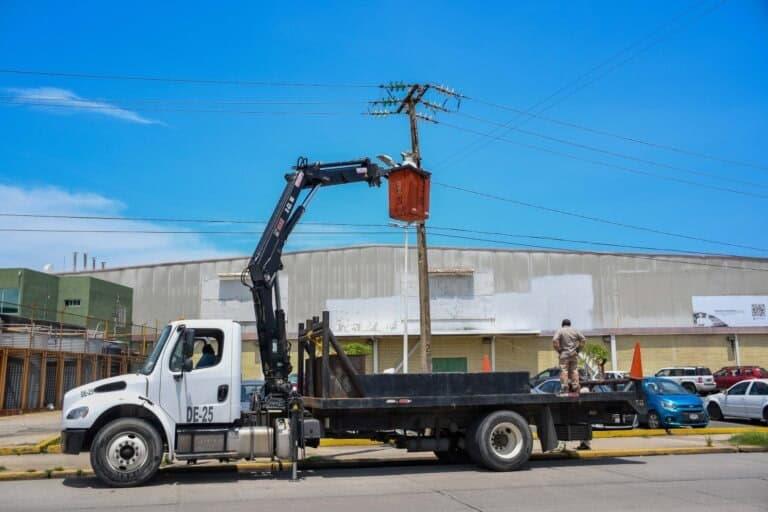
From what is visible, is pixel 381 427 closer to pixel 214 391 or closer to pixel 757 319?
pixel 214 391

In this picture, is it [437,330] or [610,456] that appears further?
[437,330]

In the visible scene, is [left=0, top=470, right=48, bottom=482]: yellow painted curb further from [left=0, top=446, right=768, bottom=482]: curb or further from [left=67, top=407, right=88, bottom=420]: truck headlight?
[left=67, top=407, right=88, bottom=420]: truck headlight

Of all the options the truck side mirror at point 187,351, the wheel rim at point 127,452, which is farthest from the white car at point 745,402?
the wheel rim at point 127,452

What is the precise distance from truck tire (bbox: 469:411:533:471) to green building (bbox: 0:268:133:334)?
1236 inches

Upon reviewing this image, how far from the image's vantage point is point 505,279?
1598 inches

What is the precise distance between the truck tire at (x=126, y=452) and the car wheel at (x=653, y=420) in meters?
14.1

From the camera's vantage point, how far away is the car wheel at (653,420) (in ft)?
63.8

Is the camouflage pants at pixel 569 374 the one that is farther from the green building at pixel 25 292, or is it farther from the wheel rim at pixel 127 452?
the green building at pixel 25 292

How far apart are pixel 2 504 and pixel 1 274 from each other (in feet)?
109

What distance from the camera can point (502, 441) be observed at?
1202cm

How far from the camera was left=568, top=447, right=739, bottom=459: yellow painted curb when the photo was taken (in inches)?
536

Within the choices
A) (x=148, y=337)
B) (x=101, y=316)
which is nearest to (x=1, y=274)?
(x=101, y=316)

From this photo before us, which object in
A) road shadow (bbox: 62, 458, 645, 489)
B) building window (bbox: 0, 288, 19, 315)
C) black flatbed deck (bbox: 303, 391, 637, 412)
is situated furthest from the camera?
building window (bbox: 0, 288, 19, 315)

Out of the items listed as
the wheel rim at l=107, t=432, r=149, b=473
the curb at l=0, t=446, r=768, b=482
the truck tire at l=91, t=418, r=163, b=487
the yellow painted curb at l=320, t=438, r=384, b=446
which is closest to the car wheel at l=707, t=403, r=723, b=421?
the curb at l=0, t=446, r=768, b=482
